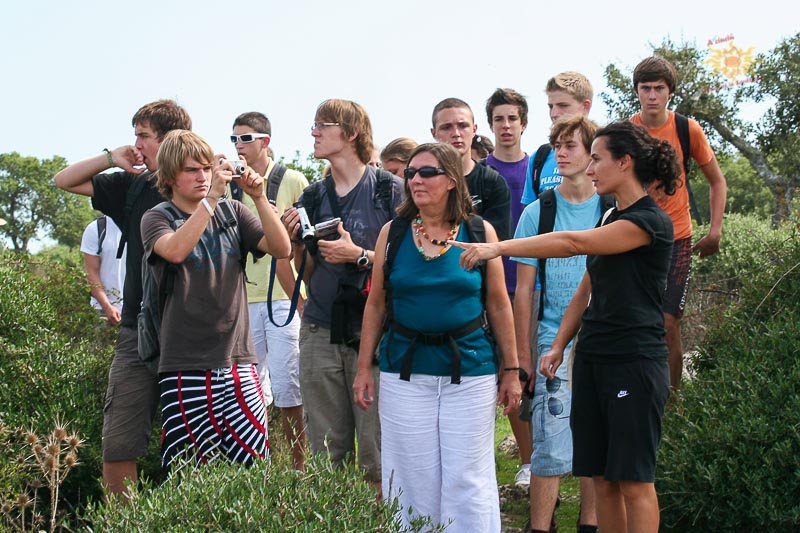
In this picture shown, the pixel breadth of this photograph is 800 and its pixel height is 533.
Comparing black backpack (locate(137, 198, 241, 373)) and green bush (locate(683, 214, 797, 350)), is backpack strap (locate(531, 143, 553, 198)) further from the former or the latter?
black backpack (locate(137, 198, 241, 373))

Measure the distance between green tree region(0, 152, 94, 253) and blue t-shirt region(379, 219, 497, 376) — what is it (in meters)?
81.3

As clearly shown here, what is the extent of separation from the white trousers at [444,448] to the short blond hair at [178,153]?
1.51 metres

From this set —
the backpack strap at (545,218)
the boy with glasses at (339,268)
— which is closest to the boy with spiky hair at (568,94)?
the backpack strap at (545,218)

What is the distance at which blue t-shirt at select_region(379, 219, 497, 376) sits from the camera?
443 centimetres

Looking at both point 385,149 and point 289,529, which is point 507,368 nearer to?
point 289,529

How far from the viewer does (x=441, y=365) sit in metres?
4.42

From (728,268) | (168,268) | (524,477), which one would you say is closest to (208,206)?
(168,268)

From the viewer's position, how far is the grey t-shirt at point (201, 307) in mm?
4594

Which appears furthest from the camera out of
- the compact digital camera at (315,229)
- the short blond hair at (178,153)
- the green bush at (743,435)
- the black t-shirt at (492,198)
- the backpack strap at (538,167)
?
the backpack strap at (538,167)

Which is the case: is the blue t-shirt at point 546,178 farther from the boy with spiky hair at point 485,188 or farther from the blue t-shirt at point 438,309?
the blue t-shirt at point 438,309

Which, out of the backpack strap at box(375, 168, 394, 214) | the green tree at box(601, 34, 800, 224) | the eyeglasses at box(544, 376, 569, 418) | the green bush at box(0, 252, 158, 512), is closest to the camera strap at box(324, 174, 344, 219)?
the backpack strap at box(375, 168, 394, 214)

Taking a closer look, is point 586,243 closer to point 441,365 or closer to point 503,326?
point 503,326

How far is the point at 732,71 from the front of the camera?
3231 cm

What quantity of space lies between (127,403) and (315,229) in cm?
144
